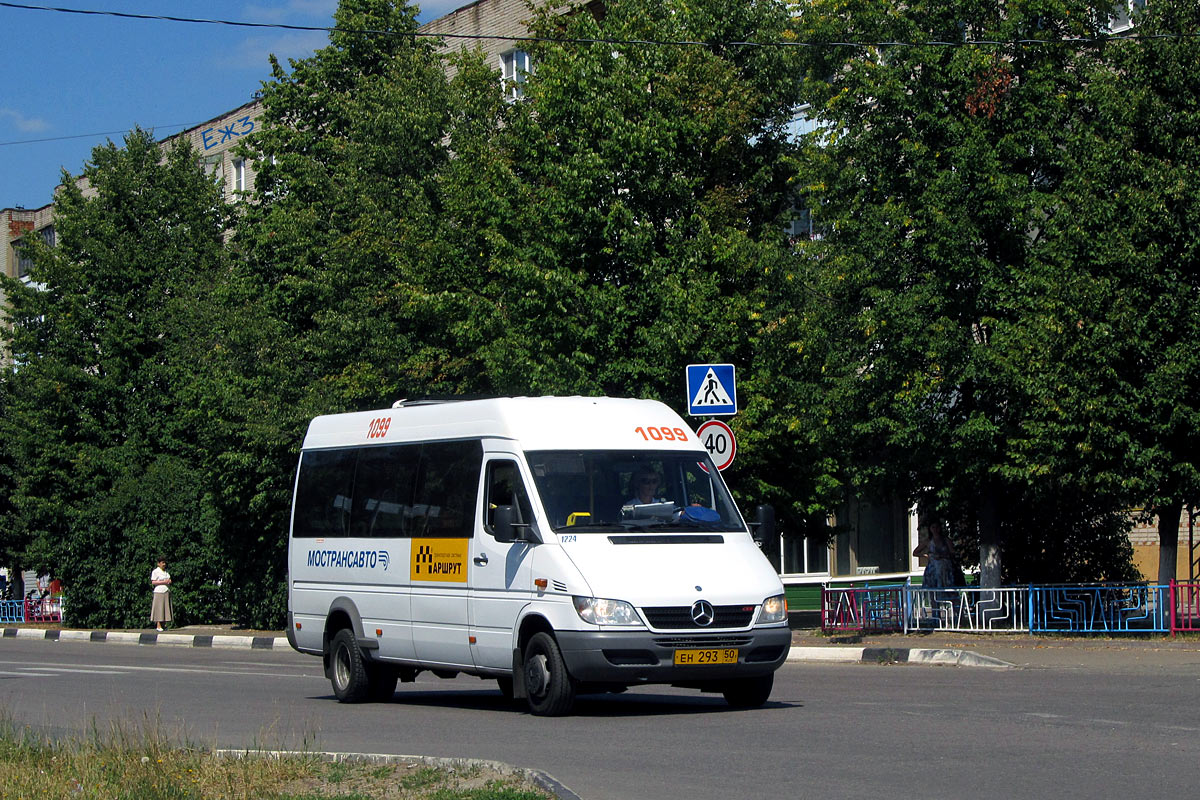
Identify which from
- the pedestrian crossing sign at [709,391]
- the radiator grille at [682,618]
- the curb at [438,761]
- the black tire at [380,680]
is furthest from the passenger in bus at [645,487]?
the pedestrian crossing sign at [709,391]

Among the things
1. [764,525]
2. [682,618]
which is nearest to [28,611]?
[764,525]

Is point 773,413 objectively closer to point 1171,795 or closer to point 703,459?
point 703,459

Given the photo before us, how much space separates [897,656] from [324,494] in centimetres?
736

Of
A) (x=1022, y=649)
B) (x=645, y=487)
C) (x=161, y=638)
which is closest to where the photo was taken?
(x=645, y=487)

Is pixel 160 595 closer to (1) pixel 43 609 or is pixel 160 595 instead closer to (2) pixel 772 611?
(1) pixel 43 609

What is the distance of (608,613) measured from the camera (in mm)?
11383

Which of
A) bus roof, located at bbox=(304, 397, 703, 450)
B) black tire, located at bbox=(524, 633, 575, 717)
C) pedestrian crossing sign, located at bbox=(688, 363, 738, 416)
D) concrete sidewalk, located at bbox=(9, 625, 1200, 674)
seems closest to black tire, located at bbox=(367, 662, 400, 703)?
bus roof, located at bbox=(304, 397, 703, 450)

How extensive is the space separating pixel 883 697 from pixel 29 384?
117ft

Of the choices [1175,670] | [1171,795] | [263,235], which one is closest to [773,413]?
[1175,670]

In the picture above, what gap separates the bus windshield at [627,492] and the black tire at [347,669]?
3195 millimetres

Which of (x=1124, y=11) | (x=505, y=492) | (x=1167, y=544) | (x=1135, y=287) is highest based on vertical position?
(x=1124, y=11)

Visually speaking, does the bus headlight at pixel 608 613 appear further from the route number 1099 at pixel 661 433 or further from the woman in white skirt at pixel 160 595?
the woman in white skirt at pixel 160 595

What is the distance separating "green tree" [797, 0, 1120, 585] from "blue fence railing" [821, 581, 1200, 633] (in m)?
1.73

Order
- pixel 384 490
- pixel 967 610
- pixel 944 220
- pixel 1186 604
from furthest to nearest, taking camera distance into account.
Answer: pixel 944 220
pixel 967 610
pixel 1186 604
pixel 384 490
